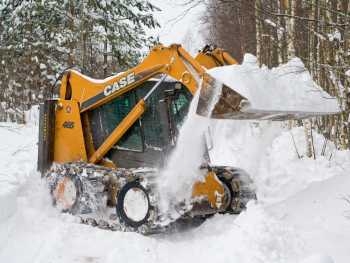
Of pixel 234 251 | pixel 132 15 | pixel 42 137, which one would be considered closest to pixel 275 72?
pixel 234 251

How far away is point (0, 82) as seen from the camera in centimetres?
2234

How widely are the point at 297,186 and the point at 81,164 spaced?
3.35 m

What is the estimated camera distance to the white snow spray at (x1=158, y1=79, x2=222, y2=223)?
5895 millimetres

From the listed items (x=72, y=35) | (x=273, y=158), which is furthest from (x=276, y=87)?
(x=72, y=35)

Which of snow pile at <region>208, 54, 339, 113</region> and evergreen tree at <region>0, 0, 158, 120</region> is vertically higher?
evergreen tree at <region>0, 0, 158, 120</region>

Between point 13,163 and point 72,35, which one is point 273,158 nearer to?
point 13,163

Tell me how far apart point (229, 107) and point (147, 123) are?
1.71m

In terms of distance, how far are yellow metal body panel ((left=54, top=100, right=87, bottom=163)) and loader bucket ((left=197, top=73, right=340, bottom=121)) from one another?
2546 mm

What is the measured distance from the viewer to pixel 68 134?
768 cm

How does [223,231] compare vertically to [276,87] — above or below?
below

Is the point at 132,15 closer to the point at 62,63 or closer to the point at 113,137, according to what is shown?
the point at 62,63

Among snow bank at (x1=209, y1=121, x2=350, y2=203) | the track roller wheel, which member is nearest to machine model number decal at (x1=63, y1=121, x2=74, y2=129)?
the track roller wheel

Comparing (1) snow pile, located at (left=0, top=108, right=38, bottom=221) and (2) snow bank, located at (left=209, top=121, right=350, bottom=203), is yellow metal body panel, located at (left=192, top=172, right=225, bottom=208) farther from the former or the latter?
(1) snow pile, located at (left=0, top=108, right=38, bottom=221)

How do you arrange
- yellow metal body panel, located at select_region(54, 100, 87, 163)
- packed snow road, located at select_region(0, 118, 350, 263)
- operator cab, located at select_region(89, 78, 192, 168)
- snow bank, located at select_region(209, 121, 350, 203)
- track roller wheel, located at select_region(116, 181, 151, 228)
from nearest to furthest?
1. packed snow road, located at select_region(0, 118, 350, 263)
2. track roller wheel, located at select_region(116, 181, 151, 228)
3. operator cab, located at select_region(89, 78, 192, 168)
4. snow bank, located at select_region(209, 121, 350, 203)
5. yellow metal body panel, located at select_region(54, 100, 87, 163)
